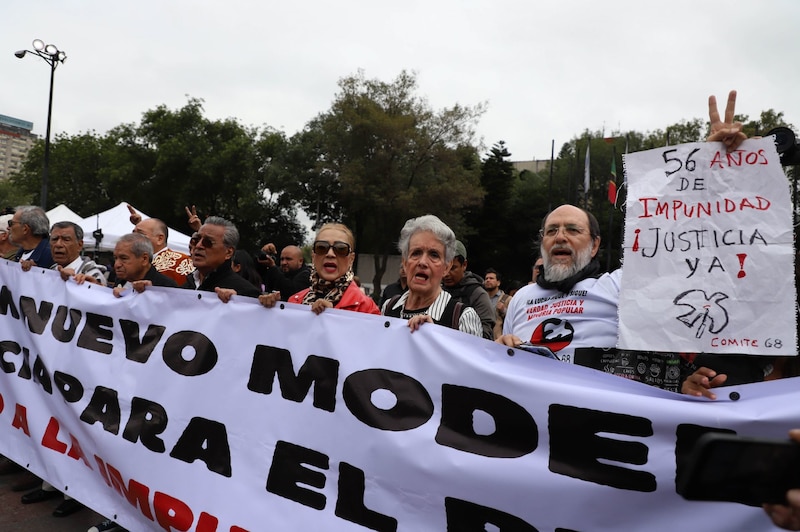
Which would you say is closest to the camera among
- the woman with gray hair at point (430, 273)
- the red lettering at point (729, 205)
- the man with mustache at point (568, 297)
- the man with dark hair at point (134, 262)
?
the red lettering at point (729, 205)

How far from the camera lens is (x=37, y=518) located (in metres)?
3.46

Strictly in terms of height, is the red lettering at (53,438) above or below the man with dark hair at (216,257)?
below

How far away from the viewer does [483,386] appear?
2193 millimetres

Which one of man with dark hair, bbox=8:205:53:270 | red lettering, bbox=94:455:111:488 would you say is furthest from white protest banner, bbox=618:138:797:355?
man with dark hair, bbox=8:205:53:270

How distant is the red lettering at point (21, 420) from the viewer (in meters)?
3.70

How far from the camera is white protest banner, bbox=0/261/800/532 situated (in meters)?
1.89

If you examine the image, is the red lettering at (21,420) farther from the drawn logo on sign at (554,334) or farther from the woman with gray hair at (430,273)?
the drawn logo on sign at (554,334)

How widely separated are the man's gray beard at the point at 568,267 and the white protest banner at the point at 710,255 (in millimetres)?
503

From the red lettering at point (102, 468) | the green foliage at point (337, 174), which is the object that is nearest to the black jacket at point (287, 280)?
the red lettering at point (102, 468)

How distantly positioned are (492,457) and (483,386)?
9.9 inches

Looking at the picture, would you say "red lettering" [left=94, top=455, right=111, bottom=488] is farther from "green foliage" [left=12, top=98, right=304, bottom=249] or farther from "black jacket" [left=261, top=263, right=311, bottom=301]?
"green foliage" [left=12, top=98, right=304, bottom=249]

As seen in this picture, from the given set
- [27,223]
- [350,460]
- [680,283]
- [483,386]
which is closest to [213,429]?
[350,460]

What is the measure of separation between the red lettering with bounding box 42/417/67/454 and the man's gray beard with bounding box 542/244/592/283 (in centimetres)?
290

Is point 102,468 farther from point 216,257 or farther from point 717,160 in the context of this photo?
point 717,160
